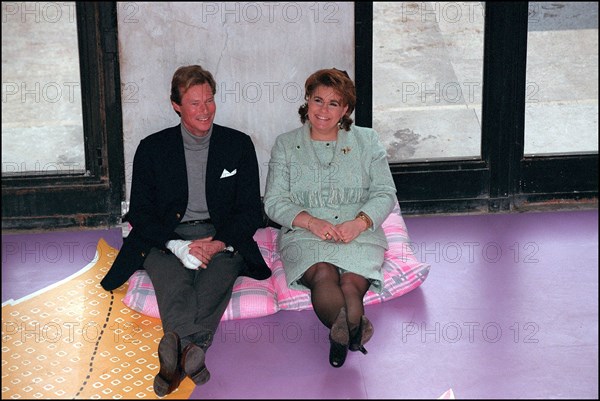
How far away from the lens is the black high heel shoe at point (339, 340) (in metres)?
3.21

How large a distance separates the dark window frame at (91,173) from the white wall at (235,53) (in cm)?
7

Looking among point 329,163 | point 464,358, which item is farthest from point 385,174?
point 464,358

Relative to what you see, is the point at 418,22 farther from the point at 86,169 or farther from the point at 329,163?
the point at 86,169

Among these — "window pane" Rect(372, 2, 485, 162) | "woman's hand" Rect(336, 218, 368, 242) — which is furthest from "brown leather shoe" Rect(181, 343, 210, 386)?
"window pane" Rect(372, 2, 485, 162)

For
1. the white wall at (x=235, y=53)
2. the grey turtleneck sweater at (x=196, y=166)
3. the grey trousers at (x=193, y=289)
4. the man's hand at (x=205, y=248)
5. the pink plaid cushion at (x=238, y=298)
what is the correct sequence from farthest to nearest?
the white wall at (x=235, y=53) < the grey turtleneck sweater at (x=196, y=166) < the pink plaid cushion at (x=238, y=298) < the man's hand at (x=205, y=248) < the grey trousers at (x=193, y=289)

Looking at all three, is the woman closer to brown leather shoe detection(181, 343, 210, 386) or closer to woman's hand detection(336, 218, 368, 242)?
woman's hand detection(336, 218, 368, 242)

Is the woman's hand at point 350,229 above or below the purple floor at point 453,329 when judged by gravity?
above

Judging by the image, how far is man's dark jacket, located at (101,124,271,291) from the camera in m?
3.75

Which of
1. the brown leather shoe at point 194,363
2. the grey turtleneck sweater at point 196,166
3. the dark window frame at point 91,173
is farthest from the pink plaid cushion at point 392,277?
the dark window frame at point 91,173

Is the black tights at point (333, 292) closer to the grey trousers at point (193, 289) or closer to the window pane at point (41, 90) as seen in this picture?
the grey trousers at point (193, 289)

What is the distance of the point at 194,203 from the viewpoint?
384 cm

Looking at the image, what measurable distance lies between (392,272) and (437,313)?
297 mm

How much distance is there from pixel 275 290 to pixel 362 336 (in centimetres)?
60

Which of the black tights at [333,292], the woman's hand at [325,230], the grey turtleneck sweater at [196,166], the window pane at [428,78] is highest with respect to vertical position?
the window pane at [428,78]
